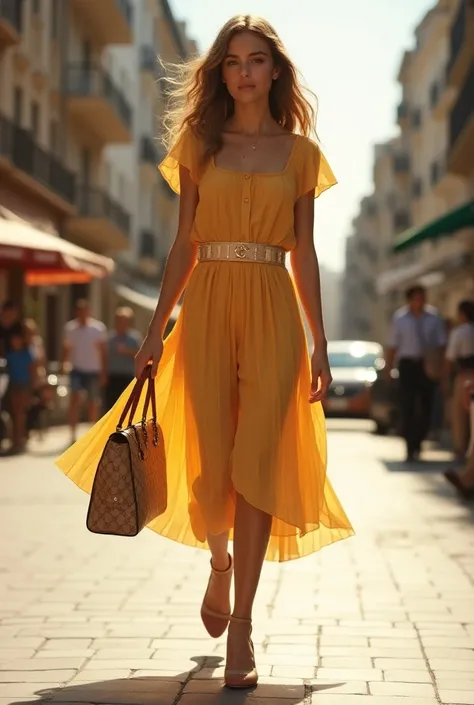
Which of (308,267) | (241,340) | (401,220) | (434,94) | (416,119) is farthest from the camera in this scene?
(401,220)

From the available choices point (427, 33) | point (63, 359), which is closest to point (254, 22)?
point (63, 359)

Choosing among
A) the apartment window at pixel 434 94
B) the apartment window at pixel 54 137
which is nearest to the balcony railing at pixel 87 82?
the apartment window at pixel 54 137

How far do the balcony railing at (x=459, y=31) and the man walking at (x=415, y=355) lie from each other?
69.3 ft

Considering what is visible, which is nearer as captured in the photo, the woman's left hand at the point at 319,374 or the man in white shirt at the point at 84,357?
the woman's left hand at the point at 319,374

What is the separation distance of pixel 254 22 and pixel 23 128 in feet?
90.9

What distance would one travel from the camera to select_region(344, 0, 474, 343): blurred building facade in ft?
91.5

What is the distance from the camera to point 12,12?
95.4 ft

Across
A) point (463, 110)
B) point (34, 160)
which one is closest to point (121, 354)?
point (34, 160)

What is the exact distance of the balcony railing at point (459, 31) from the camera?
37.4 metres

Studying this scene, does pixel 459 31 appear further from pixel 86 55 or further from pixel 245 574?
pixel 245 574

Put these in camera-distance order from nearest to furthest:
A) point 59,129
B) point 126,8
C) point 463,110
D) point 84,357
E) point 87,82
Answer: point 84,357 < point 463,110 < point 59,129 < point 87,82 < point 126,8

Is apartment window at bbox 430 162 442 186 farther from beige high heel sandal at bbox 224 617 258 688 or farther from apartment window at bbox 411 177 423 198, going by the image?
beige high heel sandal at bbox 224 617 258 688

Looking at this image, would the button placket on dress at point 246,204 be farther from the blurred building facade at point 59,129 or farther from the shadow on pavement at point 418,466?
the blurred building facade at point 59,129

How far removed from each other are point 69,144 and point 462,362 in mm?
27029
